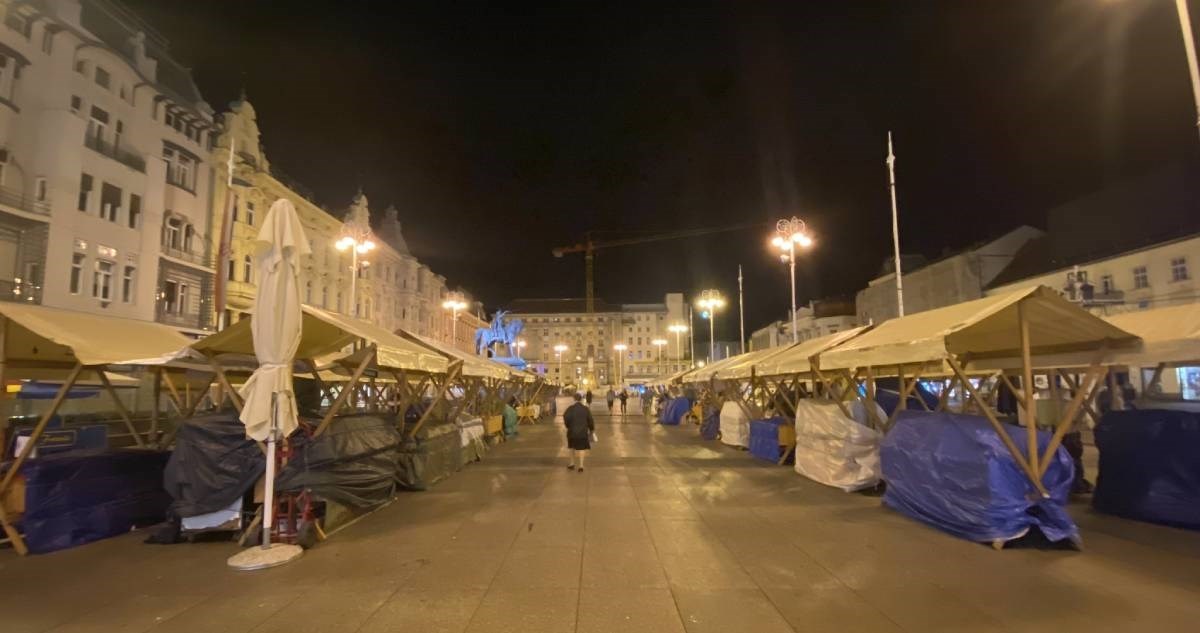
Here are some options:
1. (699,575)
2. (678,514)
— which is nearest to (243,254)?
(678,514)

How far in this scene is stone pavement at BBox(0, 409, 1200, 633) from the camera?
4.86 m

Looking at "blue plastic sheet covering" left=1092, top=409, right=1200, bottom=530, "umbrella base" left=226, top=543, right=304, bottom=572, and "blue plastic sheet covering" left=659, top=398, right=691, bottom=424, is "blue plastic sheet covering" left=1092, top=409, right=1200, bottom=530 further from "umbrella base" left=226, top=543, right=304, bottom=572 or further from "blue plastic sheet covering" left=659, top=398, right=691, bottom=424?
"blue plastic sheet covering" left=659, top=398, right=691, bottom=424

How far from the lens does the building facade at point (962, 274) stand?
50.5m

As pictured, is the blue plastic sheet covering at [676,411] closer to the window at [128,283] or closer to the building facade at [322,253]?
the building facade at [322,253]

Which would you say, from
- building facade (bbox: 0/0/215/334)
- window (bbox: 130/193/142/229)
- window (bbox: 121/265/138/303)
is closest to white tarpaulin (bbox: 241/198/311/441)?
building facade (bbox: 0/0/215/334)

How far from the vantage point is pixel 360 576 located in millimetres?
6035

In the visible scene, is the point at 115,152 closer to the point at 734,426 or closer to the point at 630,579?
the point at 734,426

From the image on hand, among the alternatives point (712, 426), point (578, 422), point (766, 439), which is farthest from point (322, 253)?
point (766, 439)

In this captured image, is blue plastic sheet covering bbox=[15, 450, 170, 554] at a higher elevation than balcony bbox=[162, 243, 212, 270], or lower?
lower

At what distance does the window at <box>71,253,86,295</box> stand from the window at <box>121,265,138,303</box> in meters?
1.78

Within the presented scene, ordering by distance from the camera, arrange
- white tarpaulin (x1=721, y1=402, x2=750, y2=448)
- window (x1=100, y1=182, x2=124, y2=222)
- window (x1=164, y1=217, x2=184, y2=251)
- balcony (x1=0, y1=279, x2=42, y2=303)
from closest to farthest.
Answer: white tarpaulin (x1=721, y1=402, x2=750, y2=448)
balcony (x1=0, y1=279, x2=42, y2=303)
window (x1=100, y1=182, x2=124, y2=222)
window (x1=164, y1=217, x2=184, y2=251)

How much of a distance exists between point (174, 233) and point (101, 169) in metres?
5.33

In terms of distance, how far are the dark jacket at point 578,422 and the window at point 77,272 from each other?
68.5 ft

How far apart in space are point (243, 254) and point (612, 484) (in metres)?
29.7
